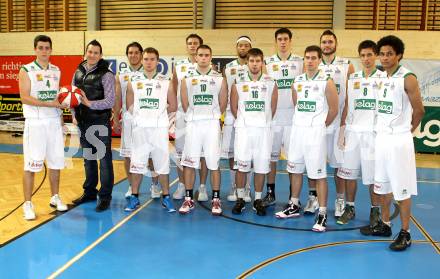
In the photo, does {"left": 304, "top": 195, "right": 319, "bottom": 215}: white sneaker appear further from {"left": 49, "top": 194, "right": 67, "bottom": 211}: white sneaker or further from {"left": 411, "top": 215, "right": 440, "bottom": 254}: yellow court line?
{"left": 49, "top": 194, "right": 67, "bottom": 211}: white sneaker

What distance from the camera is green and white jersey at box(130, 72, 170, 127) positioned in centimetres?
557

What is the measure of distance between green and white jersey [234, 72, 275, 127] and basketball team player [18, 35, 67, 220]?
223 centimetres

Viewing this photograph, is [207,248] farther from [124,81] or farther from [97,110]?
[124,81]

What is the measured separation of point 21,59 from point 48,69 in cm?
897

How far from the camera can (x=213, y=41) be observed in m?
12.0

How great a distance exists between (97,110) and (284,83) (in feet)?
8.27

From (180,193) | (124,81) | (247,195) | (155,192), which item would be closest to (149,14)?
(124,81)

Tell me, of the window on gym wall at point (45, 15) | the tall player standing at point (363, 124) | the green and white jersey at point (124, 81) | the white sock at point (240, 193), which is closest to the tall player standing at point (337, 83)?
the tall player standing at point (363, 124)

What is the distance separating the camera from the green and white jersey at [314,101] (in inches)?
202

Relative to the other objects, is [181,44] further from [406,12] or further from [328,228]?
[328,228]

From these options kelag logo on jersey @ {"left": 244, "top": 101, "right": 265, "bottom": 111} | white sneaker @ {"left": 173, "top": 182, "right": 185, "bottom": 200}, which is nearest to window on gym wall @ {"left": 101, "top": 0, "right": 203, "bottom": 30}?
white sneaker @ {"left": 173, "top": 182, "right": 185, "bottom": 200}

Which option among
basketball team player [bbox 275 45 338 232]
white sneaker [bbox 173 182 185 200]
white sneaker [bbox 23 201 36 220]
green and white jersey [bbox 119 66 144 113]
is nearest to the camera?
basketball team player [bbox 275 45 338 232]

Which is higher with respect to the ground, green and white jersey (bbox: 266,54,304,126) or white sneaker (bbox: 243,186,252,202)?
green and white jersey (bbox: 266,54,304,126)

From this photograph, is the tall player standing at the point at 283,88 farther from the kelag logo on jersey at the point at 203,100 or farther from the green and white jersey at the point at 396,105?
the green and white jersey at the point at 396,105
